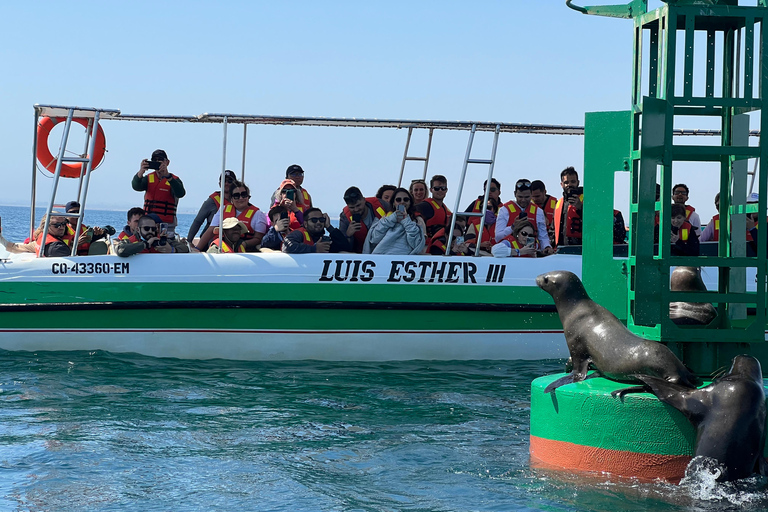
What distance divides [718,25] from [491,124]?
366cm

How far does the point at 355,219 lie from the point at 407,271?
95 cm

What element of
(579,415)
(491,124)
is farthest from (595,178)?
(491,124)

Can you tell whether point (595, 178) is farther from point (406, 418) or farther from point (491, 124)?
point (491, 124)

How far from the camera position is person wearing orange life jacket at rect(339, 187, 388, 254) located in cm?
997

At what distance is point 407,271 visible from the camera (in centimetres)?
952

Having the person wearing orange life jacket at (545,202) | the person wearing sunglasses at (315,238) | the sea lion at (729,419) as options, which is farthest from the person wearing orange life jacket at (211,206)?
the sea lion at (729,419)

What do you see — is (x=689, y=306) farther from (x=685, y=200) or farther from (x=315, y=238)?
(x=685, y=200)

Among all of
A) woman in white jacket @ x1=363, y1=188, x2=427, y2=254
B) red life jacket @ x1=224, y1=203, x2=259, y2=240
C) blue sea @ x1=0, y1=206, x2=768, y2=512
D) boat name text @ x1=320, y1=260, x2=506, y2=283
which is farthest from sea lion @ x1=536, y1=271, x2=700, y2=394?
red life jacket @ x1=224, y1=203, x2=259, y2=240

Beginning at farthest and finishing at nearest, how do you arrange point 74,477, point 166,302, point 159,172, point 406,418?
point 159,172 < point 166,302 < point 406,418 < point 74,477

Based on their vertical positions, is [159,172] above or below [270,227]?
above

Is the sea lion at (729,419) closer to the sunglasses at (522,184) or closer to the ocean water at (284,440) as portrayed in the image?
the ocean water at (284,440)

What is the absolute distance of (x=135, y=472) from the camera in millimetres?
5934

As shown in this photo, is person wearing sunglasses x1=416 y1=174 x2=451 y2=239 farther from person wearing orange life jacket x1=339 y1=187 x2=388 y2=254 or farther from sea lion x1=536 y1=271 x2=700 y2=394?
sea lion x1=536 y1=271 x2=700 y2=394

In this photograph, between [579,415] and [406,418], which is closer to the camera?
[579,415]
